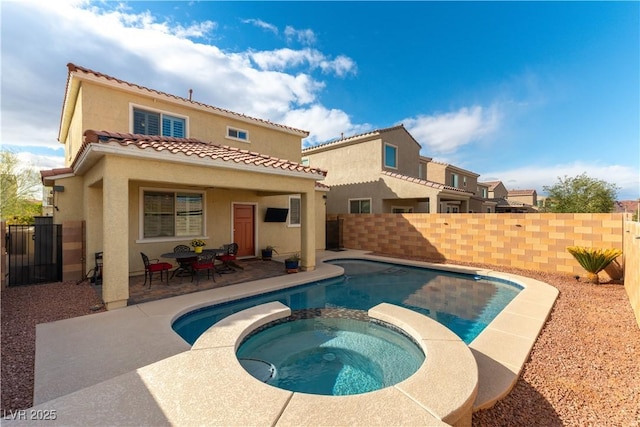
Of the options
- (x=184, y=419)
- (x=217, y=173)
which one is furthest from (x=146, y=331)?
(x=217, y=173)

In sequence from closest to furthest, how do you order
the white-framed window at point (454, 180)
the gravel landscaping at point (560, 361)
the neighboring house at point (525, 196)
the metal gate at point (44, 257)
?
the gravel landscaping at point (560, 361) < the metal gate at point (44, 257) < the white-framed window at point (454, 180) < the neighboring house at point (525, 196)

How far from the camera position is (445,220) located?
14.7 meters

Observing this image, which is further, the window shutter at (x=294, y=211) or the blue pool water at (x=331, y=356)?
the window shutter at (x=294, y=211)

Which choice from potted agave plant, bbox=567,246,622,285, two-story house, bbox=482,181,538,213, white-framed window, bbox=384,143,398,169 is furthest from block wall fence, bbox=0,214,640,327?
two-story house, bbox=482,181,538,213

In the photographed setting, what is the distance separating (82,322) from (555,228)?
16947mm

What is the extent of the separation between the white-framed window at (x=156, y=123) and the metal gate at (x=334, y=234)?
11.1 metres

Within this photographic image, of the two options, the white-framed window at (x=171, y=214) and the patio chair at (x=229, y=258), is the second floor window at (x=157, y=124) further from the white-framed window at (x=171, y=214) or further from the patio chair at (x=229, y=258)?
the patio chair at (x=229, y=258)

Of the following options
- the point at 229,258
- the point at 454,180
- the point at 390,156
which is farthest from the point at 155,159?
the point at 454,180

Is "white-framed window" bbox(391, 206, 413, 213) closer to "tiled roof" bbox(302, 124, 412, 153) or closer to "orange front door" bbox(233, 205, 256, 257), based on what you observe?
"tiled roof" bbox(302, 124, 412, 153)

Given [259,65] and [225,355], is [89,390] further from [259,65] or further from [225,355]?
[259,65]

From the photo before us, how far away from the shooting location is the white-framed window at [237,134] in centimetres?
1420

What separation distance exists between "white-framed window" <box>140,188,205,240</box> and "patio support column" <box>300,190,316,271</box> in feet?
16.0

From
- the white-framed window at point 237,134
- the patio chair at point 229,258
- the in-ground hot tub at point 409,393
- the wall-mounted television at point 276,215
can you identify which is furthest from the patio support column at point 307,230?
the in-ground hot tub at point 409,393

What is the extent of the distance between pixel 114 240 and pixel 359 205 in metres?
16.8
